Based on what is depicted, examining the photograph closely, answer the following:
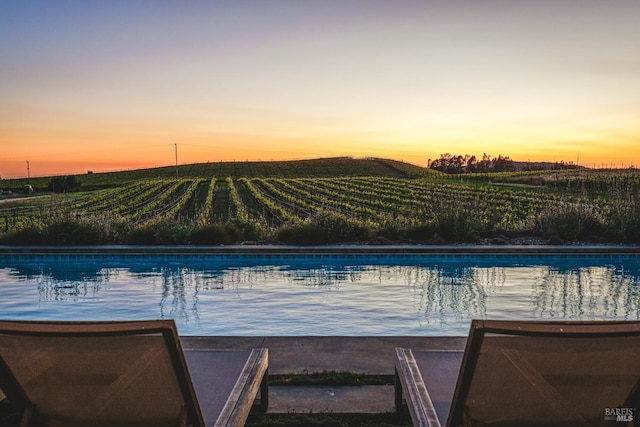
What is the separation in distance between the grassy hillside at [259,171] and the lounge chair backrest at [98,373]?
58.0m

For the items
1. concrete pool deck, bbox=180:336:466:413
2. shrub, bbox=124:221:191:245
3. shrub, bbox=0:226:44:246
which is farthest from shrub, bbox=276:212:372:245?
concrete pool deck, bbox=180:336:466:413

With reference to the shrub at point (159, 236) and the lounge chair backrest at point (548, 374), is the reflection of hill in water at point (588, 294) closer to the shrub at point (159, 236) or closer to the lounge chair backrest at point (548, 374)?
the lounge chair backrest at point (548, 374)

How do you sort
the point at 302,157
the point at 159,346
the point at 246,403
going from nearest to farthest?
the point at 159,346 → the point at 246,403 → the point at 302,157

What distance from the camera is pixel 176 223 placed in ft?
38.8

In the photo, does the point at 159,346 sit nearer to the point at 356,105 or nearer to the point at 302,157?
the point at 356,105

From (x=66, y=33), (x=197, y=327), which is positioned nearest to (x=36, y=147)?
(x=66, y=33)

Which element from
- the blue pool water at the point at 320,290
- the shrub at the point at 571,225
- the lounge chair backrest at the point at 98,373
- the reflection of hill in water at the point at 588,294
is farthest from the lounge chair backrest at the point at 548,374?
the shrub at the point at 571,225

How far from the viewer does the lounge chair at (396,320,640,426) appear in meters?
1.86

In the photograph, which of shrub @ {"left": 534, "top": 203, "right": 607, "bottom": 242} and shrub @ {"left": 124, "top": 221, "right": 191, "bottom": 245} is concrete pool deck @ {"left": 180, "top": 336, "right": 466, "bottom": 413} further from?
shrub @ {"left": 534, "top": 203, "right": 607, "bottom": 242}

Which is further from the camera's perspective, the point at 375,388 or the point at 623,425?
the point at 375,388

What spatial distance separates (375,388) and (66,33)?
43.8 feet

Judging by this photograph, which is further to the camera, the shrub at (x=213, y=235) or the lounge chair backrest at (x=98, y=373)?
the shrub at (x=213, y=235)

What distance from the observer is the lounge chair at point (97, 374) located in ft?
6.15

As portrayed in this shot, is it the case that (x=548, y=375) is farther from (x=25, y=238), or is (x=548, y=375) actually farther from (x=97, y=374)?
(x=25, y=238)
